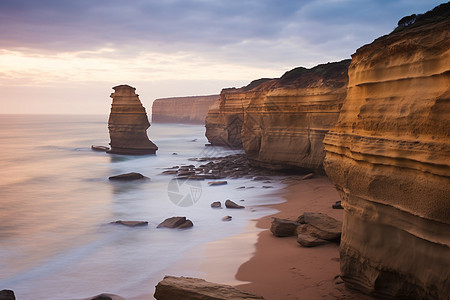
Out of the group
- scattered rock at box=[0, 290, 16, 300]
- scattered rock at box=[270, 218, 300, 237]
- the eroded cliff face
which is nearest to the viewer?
scattered rock at box=[0, 290, 16, 300]

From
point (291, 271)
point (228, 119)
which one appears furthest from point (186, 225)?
point (228, 119)

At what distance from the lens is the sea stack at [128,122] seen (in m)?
36.1

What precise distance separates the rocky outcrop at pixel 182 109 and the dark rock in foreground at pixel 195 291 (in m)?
109

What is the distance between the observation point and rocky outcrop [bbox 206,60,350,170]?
18531 mm

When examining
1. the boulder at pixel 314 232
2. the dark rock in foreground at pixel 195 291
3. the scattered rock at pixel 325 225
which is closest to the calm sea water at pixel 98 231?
the dark rock in foreground at pixel 195 291

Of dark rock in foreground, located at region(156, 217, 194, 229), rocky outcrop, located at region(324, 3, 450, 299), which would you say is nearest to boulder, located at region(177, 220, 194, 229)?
dark rock in foreground, located at region(156, 217, 194, 229)

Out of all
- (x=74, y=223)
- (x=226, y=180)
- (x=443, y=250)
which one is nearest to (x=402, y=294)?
(x=443, y=250)

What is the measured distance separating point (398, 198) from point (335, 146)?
5.95ft

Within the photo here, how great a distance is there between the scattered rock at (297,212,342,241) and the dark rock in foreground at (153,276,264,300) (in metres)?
3.56

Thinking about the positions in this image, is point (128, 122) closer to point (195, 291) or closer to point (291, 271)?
point (291, 271)

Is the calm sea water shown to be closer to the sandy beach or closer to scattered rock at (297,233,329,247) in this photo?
the sandy beach

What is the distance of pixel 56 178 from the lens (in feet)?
85.3

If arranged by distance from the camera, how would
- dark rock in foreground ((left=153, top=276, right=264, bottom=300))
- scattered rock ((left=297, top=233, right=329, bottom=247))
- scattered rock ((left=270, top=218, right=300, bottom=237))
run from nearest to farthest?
1. dark rock in foreground ((left=153, top=276, right=264, bottom=300))
2. scattered rock ((left=297, top=233, right=329, bottom=247))
3. scattered rock ((left=270, top=218, right=300, bottom=237))

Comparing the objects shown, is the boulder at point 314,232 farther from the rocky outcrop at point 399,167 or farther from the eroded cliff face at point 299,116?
the eroded cliff face at point 299,116
